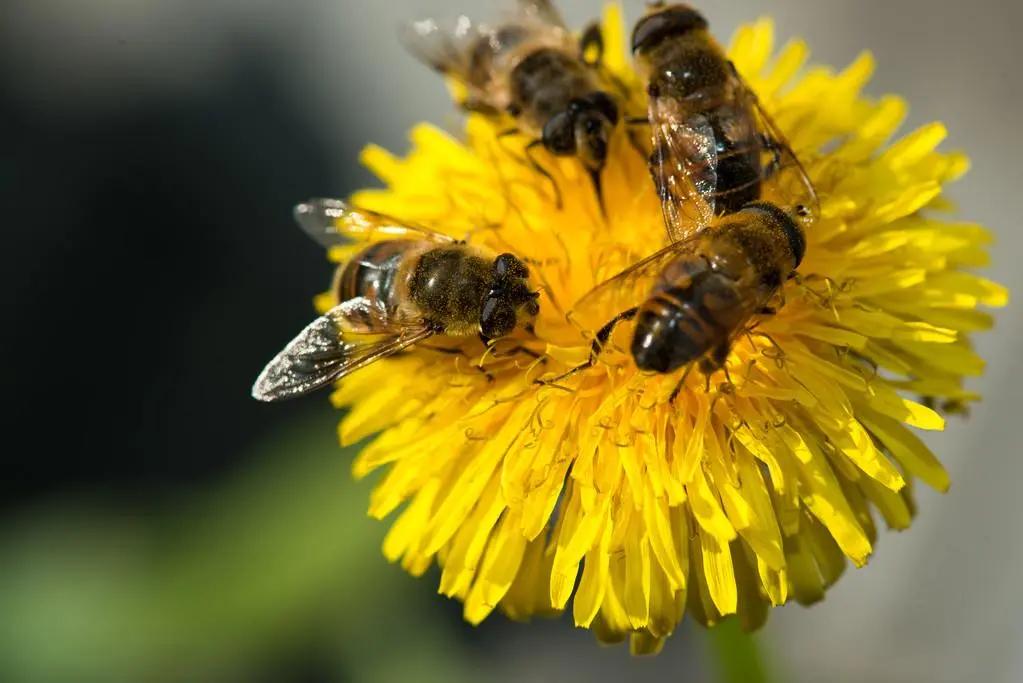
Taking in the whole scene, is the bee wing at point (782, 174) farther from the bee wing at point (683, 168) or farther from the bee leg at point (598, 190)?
the bee leg at point (598, 190)

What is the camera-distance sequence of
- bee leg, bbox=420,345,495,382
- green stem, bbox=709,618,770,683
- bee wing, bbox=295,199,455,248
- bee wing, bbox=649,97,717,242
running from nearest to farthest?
bee wing, bbox=649,97,717,242 → bee leg, bbox=420,345,495,382 → bee wing, bbox=295,199,455,248 → green stem, bbox=709,618,770,683

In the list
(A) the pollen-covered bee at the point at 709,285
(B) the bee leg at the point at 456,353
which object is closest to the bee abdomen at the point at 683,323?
(A) the pollen-covered bee at the point at 709,285

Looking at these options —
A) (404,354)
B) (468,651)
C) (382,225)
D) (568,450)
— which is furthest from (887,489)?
(468,651)

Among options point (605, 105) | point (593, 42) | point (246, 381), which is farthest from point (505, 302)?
point (246, 381)

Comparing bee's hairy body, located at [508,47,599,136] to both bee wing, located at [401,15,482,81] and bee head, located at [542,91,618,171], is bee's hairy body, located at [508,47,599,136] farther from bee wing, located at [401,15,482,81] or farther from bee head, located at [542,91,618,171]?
bee wing, located at [401,15,482,81]

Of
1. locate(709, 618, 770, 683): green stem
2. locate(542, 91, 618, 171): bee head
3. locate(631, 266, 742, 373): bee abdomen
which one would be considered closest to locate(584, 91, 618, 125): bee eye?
locate(542, 91, 618, 171): bee head

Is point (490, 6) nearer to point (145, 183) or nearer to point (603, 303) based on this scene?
point (145, 183)
